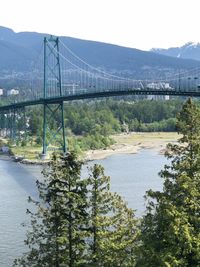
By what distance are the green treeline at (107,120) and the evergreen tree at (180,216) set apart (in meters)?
33.1

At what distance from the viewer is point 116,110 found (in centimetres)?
6225

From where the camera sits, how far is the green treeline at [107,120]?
45.4 metres

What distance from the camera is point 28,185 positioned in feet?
83.1

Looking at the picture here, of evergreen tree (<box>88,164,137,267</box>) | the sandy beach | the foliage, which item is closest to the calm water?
the sandy beach

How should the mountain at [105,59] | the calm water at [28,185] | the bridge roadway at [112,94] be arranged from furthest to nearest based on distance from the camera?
the mountain at [105,59]
the bridge roadway at [112,94]
the calm water at [28,185]

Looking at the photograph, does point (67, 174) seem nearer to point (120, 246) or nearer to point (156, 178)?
point (120, 246)

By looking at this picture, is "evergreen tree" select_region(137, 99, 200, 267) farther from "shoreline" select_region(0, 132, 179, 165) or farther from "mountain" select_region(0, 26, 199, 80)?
"mountain" select_region(0, 26, 199, 80)

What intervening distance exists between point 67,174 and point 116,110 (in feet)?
177

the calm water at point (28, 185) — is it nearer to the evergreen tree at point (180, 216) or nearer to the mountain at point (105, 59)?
the evergreen tree at point (180, 216)

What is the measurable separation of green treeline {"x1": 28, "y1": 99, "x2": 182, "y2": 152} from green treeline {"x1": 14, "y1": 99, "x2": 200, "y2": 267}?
105 ft

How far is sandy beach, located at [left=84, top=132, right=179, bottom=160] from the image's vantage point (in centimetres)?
4025

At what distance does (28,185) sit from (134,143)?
75.1ft

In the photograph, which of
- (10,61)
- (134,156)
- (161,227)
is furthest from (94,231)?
(10,61)

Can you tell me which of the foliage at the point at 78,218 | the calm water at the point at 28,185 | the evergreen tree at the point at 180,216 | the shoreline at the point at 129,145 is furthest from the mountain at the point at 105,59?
the evergreen tree at the point at 180,216
